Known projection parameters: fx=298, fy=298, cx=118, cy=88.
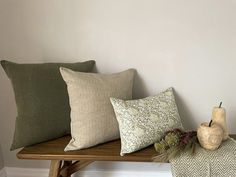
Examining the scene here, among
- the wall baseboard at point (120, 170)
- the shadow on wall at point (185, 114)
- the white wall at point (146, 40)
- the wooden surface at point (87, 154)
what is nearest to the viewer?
the wooden surface at point (87, 154)

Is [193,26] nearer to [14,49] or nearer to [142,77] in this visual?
[142,77]

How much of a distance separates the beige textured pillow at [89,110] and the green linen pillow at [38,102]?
121mm

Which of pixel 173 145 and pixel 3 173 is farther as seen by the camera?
pixel 3 173

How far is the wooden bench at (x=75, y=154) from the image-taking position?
5.33 ft

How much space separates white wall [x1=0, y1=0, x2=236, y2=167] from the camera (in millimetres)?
1840

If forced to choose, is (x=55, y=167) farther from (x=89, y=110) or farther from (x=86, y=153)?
(x=89, y=110)

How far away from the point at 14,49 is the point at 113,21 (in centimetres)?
A: 70

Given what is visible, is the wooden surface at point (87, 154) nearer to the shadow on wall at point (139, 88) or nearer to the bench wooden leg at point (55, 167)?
the bench wooden leg at point (55, 167)

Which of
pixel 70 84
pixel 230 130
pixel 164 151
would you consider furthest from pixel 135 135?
pixel 230 130

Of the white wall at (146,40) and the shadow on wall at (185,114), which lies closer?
the white wall at (146,40)

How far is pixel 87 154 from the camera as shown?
1.64 m

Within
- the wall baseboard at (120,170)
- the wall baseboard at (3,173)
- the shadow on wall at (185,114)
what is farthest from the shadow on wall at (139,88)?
the wall baseboard at (3,173)

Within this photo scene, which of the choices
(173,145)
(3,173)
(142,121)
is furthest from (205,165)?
(3,173)

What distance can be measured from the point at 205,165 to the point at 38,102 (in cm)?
99
